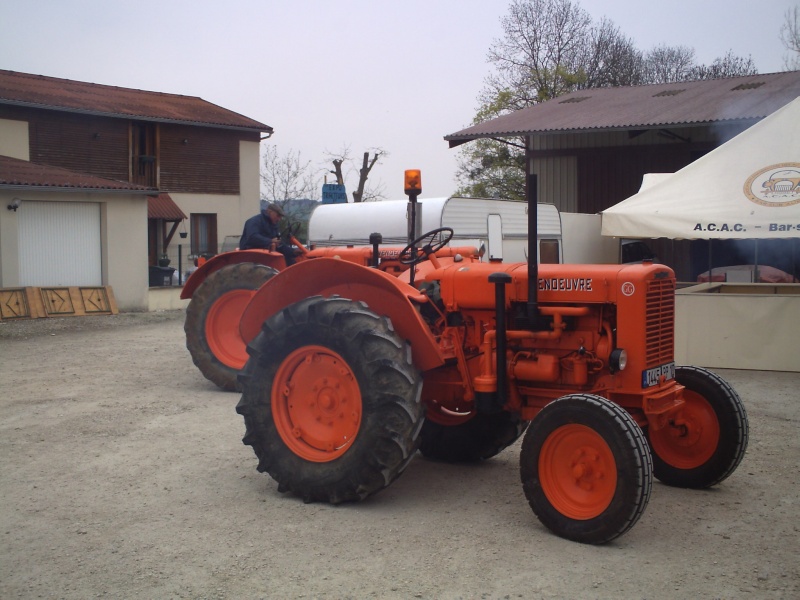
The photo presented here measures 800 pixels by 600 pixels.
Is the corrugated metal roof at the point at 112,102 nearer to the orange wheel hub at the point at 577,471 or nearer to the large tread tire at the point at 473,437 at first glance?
the large tread tire at the point at 473,437

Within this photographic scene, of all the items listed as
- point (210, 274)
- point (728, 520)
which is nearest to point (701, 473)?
point (728, 520)

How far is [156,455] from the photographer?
20.7ft

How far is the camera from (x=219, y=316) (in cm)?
918

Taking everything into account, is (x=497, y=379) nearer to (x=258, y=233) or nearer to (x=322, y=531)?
(x=322, y=531)

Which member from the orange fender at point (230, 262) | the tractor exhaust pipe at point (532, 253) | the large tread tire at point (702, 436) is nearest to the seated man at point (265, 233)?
the orange fender at point (230, 262)

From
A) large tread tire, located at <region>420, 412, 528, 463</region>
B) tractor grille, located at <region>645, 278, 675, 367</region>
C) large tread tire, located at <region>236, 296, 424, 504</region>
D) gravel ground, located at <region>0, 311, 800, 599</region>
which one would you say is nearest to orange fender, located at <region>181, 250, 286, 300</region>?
gravel ground, located at <region>0, 311, 800, 599</region>

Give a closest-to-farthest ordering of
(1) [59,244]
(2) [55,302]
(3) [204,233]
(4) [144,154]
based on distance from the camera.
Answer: (2) [55,302], (1) [59,244], (4) [144,154], (3) [204,233]

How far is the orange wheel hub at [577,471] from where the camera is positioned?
4.50 meters

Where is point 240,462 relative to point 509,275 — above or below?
below

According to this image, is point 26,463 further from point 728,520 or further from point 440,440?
point 728,520

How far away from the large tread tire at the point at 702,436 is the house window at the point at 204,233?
1036 inches

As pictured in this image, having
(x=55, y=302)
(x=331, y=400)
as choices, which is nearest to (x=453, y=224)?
(x=331, y=400)

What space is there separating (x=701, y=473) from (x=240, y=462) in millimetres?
3051

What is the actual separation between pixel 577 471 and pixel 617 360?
2.11 feet
